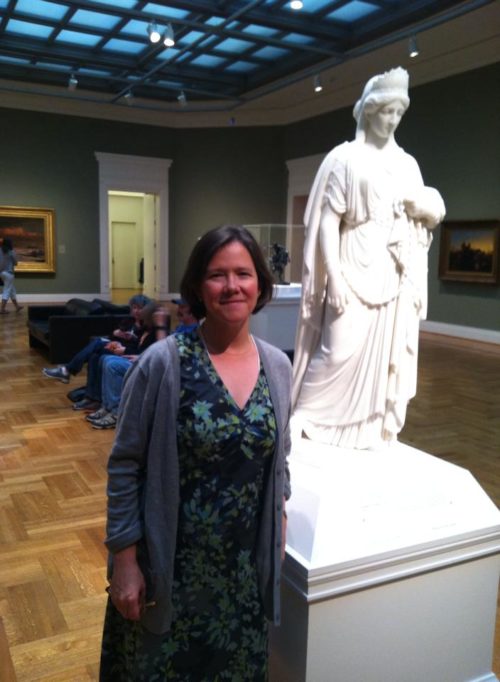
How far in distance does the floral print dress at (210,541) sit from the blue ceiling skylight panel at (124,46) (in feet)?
44.0

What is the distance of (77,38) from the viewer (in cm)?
1319

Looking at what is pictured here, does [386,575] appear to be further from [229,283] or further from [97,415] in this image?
[97,415]

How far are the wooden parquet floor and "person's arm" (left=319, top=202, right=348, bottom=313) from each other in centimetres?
174

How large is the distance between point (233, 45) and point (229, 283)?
13224 millimetres

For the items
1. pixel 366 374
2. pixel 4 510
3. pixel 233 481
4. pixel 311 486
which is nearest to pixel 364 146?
pixel 366 374

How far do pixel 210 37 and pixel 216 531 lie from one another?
13.1 m

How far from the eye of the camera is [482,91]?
11.6m

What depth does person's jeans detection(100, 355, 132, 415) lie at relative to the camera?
6.10 m

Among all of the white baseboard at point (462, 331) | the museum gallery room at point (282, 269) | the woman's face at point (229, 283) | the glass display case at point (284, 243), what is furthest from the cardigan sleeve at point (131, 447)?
the white baseboard at point (462, 331)

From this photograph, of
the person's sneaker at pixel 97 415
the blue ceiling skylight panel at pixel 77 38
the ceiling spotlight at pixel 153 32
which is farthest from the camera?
the blue ceiling skylight panel at pixel 77 38

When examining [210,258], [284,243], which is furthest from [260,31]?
[210,258]

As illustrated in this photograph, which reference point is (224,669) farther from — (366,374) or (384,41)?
(384,41)

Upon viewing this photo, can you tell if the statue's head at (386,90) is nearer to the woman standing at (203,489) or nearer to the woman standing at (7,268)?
the woman standing at (203,489)

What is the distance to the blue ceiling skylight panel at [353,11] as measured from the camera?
1096cm
